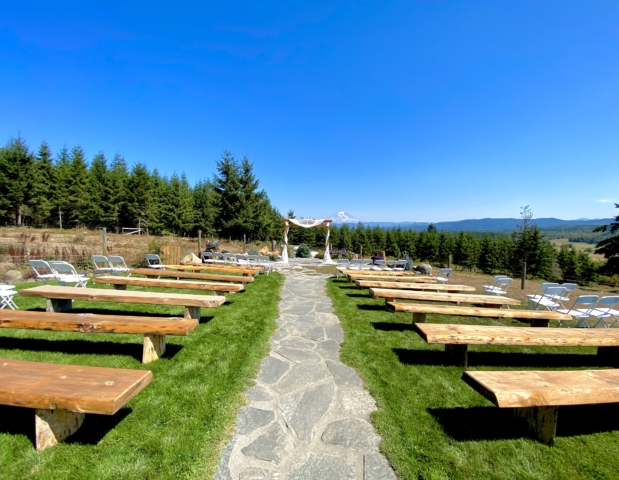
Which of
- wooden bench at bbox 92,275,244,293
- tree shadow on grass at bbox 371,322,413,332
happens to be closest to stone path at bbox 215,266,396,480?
tree shadow on grass at bbox 371,322,413,332

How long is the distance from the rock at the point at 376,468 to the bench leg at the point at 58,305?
5.08m

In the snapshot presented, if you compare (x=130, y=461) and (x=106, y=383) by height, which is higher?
(x=106, y=383)

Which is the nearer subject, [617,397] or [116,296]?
[617,397]

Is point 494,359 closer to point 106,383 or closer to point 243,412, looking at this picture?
point 243,412

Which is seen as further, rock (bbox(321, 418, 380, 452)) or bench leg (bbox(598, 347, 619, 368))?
bench leg (bbox(598, 347, 619, 368))

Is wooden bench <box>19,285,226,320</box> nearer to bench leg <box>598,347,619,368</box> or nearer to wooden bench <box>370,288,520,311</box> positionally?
wooden bench <box>370,288,520,311</box>

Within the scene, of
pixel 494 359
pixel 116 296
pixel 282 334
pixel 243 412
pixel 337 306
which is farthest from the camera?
pixel 337 306

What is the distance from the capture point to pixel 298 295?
7.20m

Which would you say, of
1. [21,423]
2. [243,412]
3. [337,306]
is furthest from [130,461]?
[337,306]

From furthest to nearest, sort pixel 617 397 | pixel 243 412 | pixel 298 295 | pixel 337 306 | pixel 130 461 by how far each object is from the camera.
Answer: pixel 298 295
pixel 337 306
pixel 243 412
pixel 617 397
pixel 130 461

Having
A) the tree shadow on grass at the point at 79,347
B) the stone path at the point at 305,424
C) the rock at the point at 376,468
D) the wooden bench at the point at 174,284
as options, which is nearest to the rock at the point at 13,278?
the wooden bench at the point at 174,284

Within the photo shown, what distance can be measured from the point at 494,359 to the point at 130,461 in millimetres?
4146

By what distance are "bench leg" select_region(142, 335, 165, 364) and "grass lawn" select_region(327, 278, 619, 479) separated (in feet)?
7.50

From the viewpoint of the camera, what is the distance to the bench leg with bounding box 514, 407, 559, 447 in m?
2.07
